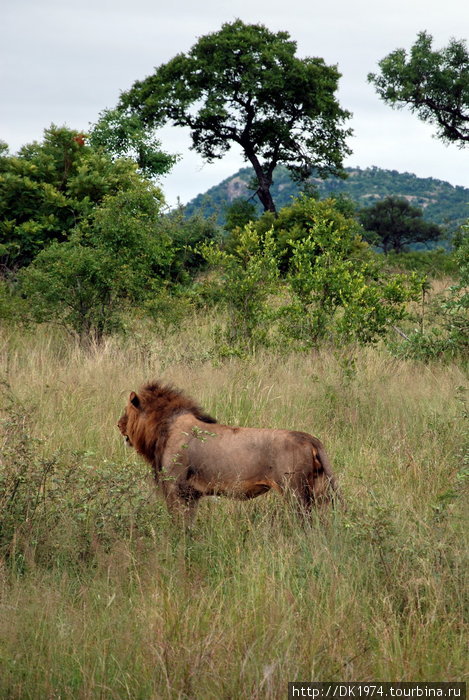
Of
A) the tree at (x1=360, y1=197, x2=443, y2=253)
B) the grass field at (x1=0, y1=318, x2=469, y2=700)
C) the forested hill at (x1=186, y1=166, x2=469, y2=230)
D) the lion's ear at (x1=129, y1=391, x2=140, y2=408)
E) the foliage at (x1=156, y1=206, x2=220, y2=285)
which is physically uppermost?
the forested hill at (x1=186, y1=166, x2=469, y2=230)

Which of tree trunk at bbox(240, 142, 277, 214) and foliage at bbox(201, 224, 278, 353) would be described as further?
tree trunk at bbox(240, 142, 277, 214)

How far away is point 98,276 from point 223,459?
7.25 metres

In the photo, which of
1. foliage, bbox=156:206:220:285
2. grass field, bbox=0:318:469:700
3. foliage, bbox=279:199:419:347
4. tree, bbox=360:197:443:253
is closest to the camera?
grass field, bbox=0:318:469:700

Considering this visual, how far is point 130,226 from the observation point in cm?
1216

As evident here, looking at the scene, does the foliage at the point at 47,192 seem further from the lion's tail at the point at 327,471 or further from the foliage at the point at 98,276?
the lion's tail at the point at 327,471

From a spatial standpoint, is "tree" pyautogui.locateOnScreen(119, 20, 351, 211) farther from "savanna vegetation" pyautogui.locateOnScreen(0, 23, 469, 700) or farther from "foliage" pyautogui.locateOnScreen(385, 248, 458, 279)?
"savanna vegetation" pyautogui.locateOnScreen(0, 23, 469, 700)

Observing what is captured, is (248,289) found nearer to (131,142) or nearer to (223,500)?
(223,500)

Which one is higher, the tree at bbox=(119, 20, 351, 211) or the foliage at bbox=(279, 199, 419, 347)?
the tree at bbox=(119, 20, 351, 211)

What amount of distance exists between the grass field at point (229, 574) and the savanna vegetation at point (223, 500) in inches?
0.6

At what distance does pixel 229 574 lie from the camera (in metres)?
4.62

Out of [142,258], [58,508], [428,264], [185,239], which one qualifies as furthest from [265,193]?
[58,508]

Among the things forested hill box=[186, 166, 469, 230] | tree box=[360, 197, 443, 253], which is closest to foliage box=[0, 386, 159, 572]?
tree box=[360, 197, 443, 253]

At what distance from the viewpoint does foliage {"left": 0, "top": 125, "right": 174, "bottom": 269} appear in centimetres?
1634

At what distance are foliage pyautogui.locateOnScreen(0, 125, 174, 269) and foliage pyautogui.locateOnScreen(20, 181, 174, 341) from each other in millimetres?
3801
